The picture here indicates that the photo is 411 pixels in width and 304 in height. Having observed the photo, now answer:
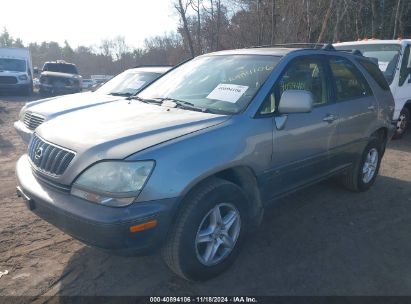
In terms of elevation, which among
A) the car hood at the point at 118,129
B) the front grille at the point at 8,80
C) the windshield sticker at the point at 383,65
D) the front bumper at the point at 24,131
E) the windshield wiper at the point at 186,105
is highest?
the windshield wiper at the point at 186,105

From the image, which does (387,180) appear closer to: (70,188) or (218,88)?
(218,88)

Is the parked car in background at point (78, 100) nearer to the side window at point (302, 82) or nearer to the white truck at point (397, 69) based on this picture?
the side window at point (302, 82)

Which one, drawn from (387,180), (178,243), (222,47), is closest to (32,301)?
(178,243)

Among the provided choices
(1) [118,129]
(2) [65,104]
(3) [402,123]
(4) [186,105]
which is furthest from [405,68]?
(1) [118,129]

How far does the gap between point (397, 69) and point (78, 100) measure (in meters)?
6.52

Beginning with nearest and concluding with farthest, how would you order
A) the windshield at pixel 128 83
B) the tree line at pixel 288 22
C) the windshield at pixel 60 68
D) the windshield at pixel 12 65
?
the windshield at pixel 128 83, the tree line at pixel 288 22, the windshield at pixel 12 65, the windshield at pixel 60 68

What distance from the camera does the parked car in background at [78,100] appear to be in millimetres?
5762

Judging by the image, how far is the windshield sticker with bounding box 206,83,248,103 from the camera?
338 cm

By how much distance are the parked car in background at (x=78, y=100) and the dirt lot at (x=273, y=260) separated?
147 cm

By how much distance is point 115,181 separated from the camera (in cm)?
252

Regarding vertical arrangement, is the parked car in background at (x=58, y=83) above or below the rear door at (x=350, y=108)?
Result: below

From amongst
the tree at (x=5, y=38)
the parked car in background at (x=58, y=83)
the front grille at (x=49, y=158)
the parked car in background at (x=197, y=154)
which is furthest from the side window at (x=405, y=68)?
the tree at (x=5, y=38)

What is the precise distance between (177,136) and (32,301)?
1.67m

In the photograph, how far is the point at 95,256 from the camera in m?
3.42
